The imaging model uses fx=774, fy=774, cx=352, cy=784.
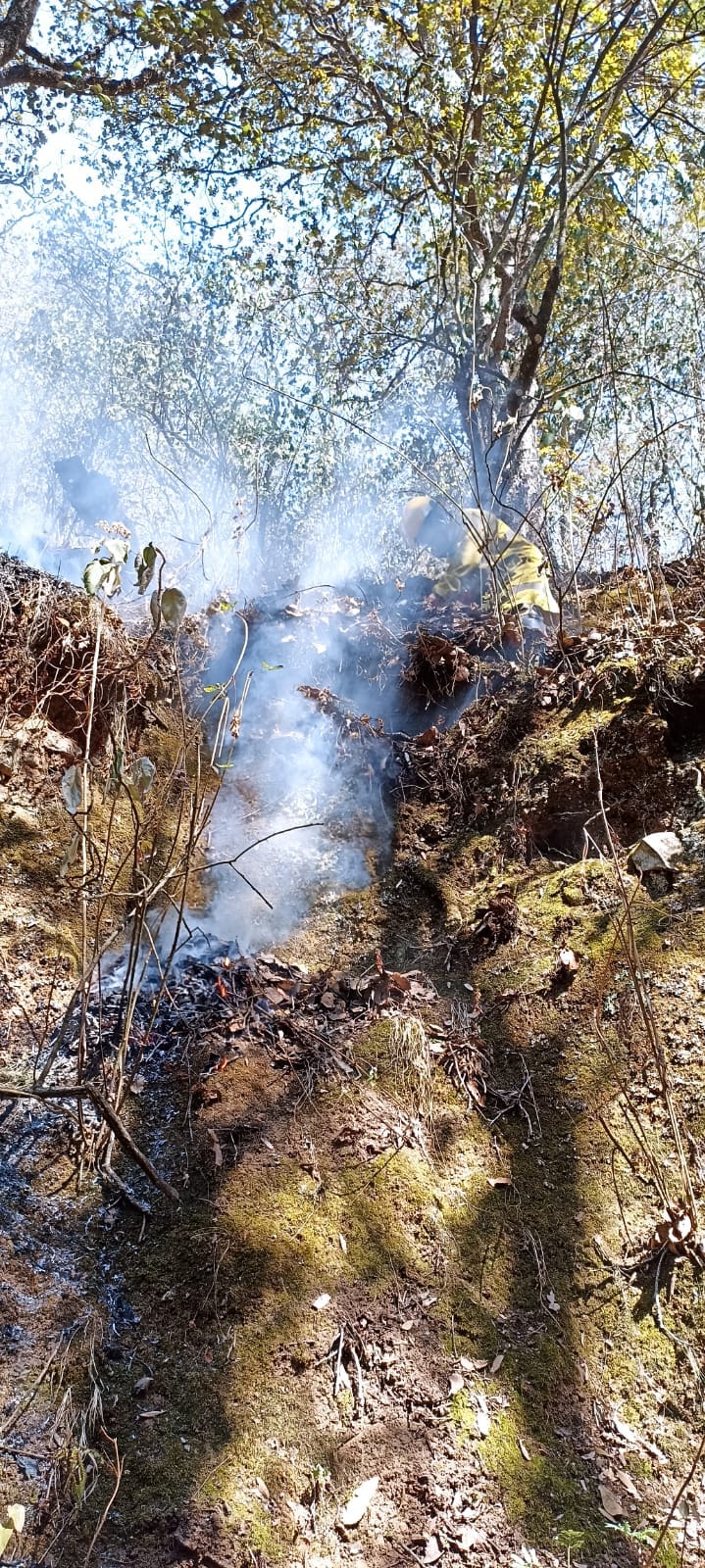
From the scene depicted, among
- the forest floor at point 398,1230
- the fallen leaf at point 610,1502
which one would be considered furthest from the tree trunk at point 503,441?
the fallen leaf at point 610,1502

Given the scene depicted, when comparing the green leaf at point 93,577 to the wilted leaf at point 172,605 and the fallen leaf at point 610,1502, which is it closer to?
the wilted leaf at point 172,605

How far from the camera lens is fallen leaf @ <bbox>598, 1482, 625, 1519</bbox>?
2.02m

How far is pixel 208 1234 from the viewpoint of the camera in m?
2.46

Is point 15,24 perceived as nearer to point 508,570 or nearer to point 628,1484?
point 508,570

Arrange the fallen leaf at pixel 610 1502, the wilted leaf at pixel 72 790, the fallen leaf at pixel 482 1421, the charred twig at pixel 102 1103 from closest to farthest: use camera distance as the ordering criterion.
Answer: the charred twig at pixel 102 1103
the fallen leaf at pixel 610 1502
the fallen leaf at pixel 482 1421
the wilted leaf at pixel 72 790

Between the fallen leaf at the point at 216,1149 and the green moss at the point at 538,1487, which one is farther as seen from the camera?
the fallen leaf at the point at 216,1149

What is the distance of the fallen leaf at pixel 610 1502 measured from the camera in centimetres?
202

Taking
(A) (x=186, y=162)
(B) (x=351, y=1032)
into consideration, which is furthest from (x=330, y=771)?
(A) (x=186, y=162)

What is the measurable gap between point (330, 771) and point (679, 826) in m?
2.30

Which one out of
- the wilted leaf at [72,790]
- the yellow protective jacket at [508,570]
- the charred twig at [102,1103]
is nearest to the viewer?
the charred twig at [102,1103]

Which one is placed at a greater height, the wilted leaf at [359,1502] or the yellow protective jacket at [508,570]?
the yellow protective jacket at [508,570]

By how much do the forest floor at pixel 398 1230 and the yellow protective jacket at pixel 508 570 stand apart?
1.35 meters

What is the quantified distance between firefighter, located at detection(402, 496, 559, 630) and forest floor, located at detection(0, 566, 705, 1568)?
133 cm

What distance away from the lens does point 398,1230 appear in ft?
8.68
